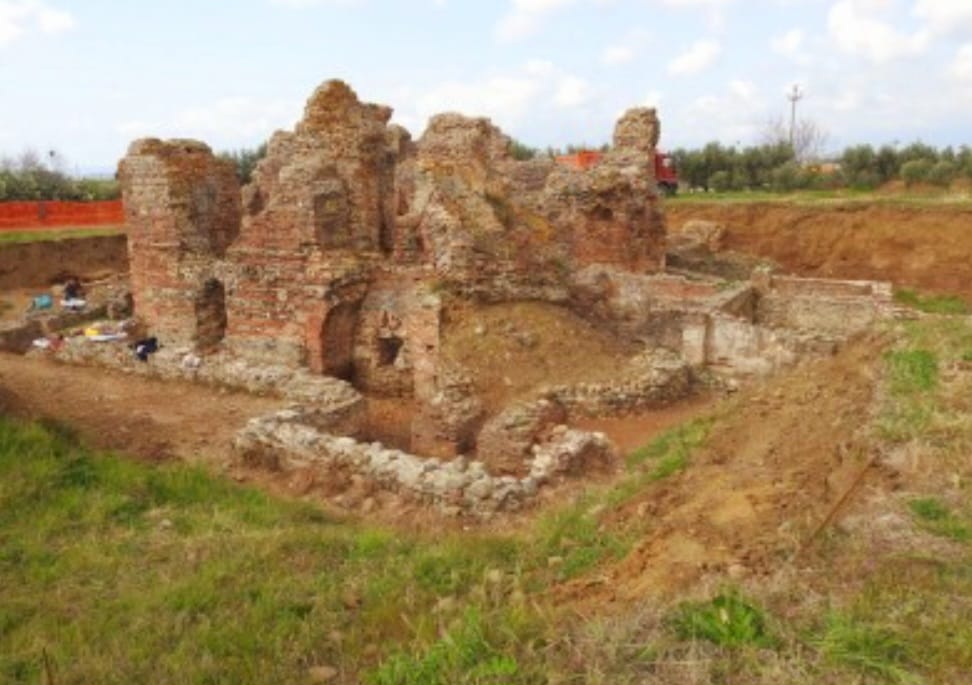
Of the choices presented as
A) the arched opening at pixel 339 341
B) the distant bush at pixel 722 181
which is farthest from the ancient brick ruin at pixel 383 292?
the distant bush at pixel 722 181

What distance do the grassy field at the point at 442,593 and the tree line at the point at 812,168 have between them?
92.9 feet

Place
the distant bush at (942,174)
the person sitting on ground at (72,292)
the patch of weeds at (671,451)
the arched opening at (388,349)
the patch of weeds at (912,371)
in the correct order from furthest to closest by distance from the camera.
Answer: the distant bush at (942,174)
the person sitting on ground at (72,292)
the arched opening at (388,349)
the patch of weeds at (912,371)
the patch of weeds at (671,451)

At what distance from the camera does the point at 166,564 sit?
648 cm

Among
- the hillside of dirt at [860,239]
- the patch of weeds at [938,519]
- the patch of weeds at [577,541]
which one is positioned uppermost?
the hillside of dirt at [860,239]

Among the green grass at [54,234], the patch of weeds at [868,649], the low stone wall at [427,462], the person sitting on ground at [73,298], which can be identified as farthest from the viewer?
the green grass at [54,234]

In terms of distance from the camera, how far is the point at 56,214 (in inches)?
1303

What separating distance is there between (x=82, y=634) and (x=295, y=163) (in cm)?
1005

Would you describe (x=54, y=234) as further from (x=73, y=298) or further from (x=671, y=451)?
(x=671, y=451)

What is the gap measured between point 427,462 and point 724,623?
5.75 m

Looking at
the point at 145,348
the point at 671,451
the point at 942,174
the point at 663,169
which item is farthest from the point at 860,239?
the point at 145,348

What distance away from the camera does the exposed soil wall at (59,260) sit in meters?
26.0

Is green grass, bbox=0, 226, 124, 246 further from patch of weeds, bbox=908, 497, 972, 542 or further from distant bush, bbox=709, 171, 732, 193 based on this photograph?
patch of weeds, bbox=908, 497, 972, 542

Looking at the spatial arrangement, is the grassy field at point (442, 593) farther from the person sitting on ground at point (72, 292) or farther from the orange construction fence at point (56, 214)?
the orange construction fence at point (56, 214)

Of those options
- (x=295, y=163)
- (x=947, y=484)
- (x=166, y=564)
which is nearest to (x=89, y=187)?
(x=295, y=163)
